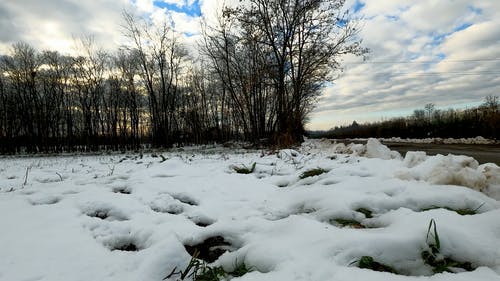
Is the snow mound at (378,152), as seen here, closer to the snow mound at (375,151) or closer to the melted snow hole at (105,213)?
the snow mound at (375,151)

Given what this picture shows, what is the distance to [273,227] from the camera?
78.7 inches

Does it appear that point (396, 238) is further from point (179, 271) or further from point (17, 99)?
point (17, 99)

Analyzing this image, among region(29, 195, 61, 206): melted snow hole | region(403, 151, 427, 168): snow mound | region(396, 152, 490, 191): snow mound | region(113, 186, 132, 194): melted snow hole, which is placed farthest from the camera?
region(113, 186, 132, 194): melted snow hole

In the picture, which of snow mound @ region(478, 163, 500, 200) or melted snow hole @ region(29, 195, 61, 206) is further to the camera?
melted snow hole @ region(29, 195, 61, 206)

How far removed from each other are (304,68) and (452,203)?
1515 centimetres

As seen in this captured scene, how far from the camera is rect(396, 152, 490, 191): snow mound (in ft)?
7.93

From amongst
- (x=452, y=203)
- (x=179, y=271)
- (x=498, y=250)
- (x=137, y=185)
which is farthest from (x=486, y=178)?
(x=137, y=185)

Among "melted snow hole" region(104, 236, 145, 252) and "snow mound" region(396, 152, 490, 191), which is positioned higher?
"snow mound" region(396, 152, 490, 191)

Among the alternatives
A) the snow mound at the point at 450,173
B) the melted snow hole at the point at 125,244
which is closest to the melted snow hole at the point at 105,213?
the melted snow hole at the point at 125,244

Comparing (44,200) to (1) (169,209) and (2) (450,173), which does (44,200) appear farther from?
(2) (450,173)

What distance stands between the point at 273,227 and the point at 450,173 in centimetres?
178

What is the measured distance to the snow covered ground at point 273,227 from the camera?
1.43m

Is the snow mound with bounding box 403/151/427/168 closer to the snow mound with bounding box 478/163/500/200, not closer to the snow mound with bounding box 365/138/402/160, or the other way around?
the snow mound with bounding box 478/163/500/200

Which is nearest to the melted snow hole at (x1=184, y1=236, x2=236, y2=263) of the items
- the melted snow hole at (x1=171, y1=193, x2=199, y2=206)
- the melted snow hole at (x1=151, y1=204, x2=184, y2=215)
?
the melted snow hole at (x1=151, y1=204, x2=184, y2=215)
